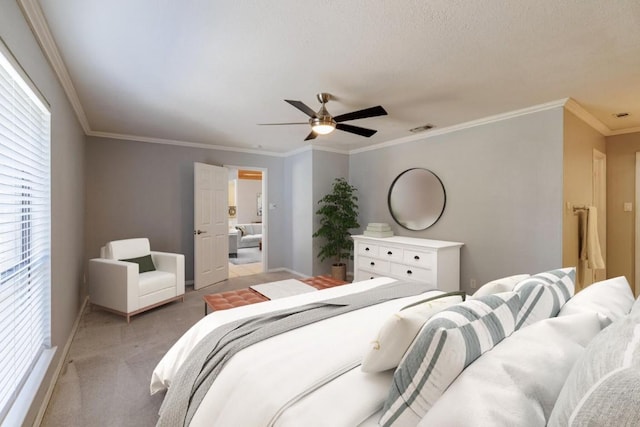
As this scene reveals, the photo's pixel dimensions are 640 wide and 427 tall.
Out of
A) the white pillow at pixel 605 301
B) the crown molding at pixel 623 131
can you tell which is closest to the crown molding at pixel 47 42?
the white pillow at pixel 605 301

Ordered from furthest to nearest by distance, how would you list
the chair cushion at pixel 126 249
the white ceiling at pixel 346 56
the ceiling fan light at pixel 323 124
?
the chair cushion at pixel 126 249 → the ceiling fan light at pixel 323 124 → the white ceiling at pixel 346 56

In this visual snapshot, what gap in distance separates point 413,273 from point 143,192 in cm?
410

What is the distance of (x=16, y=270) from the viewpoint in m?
1.62

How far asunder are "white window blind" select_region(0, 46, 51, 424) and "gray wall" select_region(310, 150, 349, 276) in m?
3.48

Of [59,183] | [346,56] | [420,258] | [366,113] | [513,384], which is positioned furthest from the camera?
[420,258]

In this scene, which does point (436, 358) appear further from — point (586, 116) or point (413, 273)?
point (586, 116)

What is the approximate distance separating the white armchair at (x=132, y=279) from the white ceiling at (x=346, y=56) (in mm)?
1690

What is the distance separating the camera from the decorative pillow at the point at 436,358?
812mm

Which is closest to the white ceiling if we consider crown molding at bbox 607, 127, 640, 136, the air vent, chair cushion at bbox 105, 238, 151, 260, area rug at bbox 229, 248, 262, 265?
the air vent

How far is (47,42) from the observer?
6.37 ft

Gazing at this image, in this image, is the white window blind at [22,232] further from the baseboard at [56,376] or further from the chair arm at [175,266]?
the chair arm at [175,266]

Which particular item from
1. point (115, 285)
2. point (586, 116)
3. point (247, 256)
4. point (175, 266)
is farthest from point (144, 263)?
point (586, 116)

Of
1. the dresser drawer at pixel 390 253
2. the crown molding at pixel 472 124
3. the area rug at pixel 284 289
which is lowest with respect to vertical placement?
the area rug at pixel 284 289

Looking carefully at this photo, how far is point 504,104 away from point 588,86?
640 millimetres
